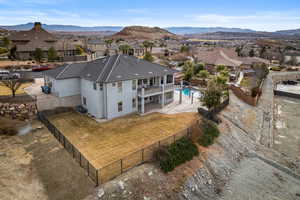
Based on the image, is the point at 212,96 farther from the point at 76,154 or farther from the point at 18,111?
the point at 18,111

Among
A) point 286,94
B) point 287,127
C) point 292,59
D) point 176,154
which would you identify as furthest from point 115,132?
point 292,59

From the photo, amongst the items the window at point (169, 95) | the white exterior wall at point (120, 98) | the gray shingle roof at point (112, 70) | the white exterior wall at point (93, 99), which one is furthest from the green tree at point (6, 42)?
the window at point (169, 95)

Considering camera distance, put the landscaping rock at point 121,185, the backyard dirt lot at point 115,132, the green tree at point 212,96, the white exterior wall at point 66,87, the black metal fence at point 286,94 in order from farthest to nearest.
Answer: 1. the black metal fence at point 286,94
2. the white exterior wall at point 66,87
3. the green tree at point 212,96
4. the backyard dirt lot at point 115,132
5. the landscaping rock at point 121,185

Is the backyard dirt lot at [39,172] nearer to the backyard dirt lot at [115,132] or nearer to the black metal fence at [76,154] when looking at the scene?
the black metal fence at [76,154]

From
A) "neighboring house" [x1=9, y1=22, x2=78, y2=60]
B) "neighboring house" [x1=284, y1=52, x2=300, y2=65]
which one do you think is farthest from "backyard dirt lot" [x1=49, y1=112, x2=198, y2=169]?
"neighboring house" [x1=284, y1=52, x2=300, y2=65]

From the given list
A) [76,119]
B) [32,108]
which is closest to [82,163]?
[76,119]

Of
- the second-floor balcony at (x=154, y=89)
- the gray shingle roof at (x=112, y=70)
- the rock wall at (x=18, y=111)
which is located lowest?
the rock wall at (x=18, y=111)
